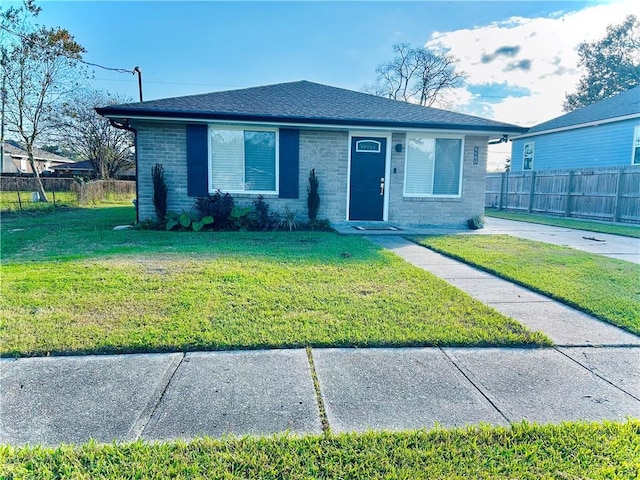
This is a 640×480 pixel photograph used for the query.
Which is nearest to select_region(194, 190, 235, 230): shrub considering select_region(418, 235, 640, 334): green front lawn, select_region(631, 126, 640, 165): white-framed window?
select_region(418, 235, 640, 334): green front lawn

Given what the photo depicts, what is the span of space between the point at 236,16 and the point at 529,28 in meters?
8.41

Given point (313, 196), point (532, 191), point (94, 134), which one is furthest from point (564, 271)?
point (94, 134)

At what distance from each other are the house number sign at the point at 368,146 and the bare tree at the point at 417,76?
91.3 feet

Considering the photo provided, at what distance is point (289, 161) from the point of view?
9828 mm

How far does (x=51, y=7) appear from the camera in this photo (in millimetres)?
17172

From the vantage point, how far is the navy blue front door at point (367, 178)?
33.8ft

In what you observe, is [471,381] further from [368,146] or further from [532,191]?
[532,191]

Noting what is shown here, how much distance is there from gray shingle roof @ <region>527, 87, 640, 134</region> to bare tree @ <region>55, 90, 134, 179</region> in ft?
82.1

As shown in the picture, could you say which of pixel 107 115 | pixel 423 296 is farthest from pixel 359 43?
pixel 423 296

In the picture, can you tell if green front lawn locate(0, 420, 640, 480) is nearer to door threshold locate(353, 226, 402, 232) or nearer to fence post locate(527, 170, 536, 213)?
door threshold locate(353, 226, 402, 232)

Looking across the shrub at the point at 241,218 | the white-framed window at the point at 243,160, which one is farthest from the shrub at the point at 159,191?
the shrub at the point at 241,218

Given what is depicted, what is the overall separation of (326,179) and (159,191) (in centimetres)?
414

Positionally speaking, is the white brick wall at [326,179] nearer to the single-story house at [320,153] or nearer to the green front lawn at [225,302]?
the single-story house at [320,153]

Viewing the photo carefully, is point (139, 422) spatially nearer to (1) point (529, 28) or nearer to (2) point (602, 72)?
(1) point (529, 28)
